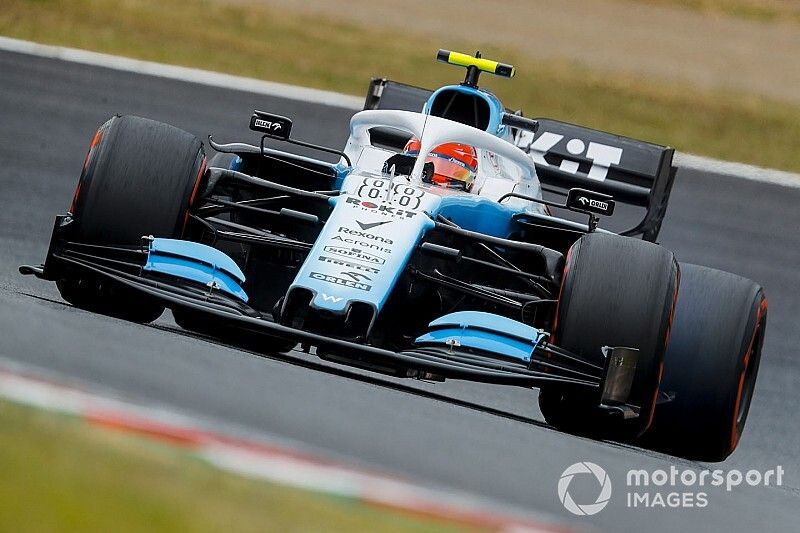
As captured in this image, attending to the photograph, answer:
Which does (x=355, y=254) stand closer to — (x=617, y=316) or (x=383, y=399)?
(x=383, y=399)

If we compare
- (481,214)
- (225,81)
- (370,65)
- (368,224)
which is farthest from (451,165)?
(370,65)

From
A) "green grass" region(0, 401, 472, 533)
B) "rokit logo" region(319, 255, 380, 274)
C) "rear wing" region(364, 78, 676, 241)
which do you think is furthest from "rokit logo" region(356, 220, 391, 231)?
"green grass" region(0, 401, 472, 533)

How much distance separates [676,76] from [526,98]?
279 cm

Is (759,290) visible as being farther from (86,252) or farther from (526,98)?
(526,98)

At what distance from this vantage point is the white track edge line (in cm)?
1388

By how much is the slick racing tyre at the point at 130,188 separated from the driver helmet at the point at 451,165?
1355 mm

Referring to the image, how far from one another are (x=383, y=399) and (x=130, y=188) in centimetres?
179

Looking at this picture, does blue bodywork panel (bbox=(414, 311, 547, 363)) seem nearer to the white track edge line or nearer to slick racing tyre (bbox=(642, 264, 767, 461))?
slick racing tyre (bbox=(642, 264, 767, 461))

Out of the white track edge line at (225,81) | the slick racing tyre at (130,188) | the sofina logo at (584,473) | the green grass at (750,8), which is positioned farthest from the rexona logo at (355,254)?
the green grass at (750,8)

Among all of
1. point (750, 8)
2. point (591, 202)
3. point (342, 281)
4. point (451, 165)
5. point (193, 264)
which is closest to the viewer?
point (342, 281)

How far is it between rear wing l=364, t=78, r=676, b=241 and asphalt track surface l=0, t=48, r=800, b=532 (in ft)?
4.22

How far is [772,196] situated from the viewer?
13.2 m

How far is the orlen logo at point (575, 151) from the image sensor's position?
10.2m

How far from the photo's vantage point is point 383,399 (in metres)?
6.37
